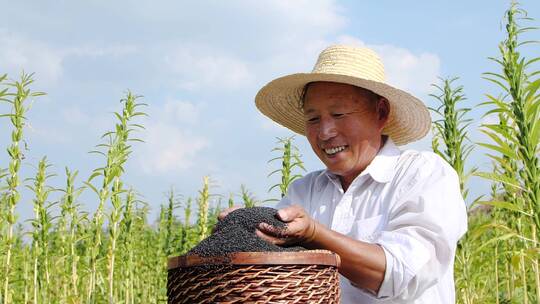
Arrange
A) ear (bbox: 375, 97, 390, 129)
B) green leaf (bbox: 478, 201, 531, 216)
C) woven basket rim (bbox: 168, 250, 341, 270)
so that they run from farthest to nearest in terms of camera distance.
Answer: green leaf (bbox: 478, 201, 531, 216) < ear (bbox: 375, 97, 390, 129) < woven basket rim (bbox: 168, 250, 341, 270)

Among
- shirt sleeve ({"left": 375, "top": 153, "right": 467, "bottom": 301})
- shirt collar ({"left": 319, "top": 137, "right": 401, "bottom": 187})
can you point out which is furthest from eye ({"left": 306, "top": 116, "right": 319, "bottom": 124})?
shirt sleeve ({"left": 375, "top": 153, "right": 467, "bottom": 301})

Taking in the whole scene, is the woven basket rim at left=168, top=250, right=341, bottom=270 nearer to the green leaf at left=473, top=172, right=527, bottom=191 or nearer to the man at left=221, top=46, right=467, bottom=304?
the man at left=221, top=46, right=467, bottom=304

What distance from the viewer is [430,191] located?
252cm

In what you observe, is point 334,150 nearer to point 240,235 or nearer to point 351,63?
point 351,63

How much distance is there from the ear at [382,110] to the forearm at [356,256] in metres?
0.80

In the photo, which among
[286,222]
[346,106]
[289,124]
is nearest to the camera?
[286,222]

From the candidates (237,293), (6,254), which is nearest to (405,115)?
(237,293)

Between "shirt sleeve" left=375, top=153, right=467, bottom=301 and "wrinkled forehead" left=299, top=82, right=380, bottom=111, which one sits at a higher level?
"wrinkled forehead" left=299, top=82, right=380, bottom=111

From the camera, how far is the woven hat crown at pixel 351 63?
2.92 m

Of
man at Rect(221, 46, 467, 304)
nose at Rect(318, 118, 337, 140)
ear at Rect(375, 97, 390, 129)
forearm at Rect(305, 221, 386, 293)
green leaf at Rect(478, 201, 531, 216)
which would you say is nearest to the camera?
forearm at Rect(305, 221, 386, 293)

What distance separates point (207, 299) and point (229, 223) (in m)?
0.30

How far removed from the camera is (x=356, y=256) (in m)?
2.26

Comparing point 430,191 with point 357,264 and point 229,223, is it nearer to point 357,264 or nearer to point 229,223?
point 357,264

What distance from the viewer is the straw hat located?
288 centimetres
